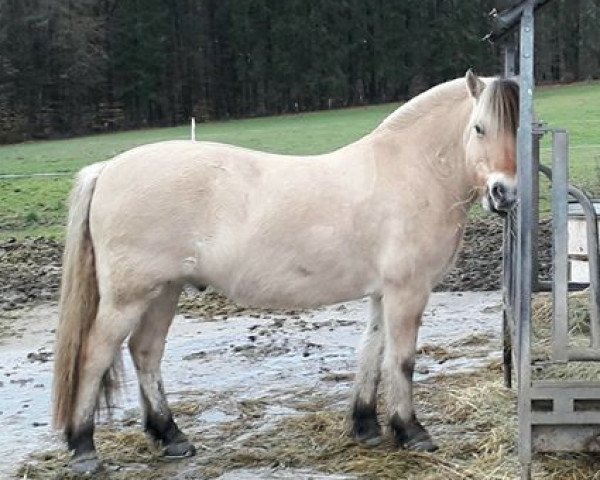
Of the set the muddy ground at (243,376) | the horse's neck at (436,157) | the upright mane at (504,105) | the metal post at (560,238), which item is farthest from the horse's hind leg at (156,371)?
the metal post at (560,238)

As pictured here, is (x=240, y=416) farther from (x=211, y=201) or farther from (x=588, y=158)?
(x=588, y=158)

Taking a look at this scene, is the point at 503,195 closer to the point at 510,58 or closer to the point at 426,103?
the point at 426,103

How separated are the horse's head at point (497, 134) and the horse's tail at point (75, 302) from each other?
6.33 ft

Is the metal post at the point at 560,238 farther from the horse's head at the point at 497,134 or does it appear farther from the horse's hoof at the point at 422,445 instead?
the horse's hoof at the point at 422,445

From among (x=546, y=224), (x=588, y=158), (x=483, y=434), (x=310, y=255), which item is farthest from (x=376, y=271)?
(x=588, y=158)

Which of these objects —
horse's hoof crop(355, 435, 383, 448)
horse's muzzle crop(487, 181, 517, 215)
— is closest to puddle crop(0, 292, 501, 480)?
horse's hoof crop(355, 435, 383, 448)

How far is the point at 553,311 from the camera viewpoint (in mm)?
3971

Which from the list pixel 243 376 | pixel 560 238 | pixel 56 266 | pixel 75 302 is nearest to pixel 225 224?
pixel 75 302

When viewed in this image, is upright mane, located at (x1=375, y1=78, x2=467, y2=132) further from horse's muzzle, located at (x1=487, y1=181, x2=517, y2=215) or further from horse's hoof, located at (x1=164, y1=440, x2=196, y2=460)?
horse's hoof, located at (x1=164, y1=440, x2=196, y2=460)

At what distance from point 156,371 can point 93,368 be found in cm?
45

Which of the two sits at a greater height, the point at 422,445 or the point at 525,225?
the point at 525,225

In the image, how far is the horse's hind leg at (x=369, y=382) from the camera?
4.99 meters

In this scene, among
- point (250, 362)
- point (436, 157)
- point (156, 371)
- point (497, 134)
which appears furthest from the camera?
point (250, 362)

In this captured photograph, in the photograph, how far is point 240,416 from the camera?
217 inches
